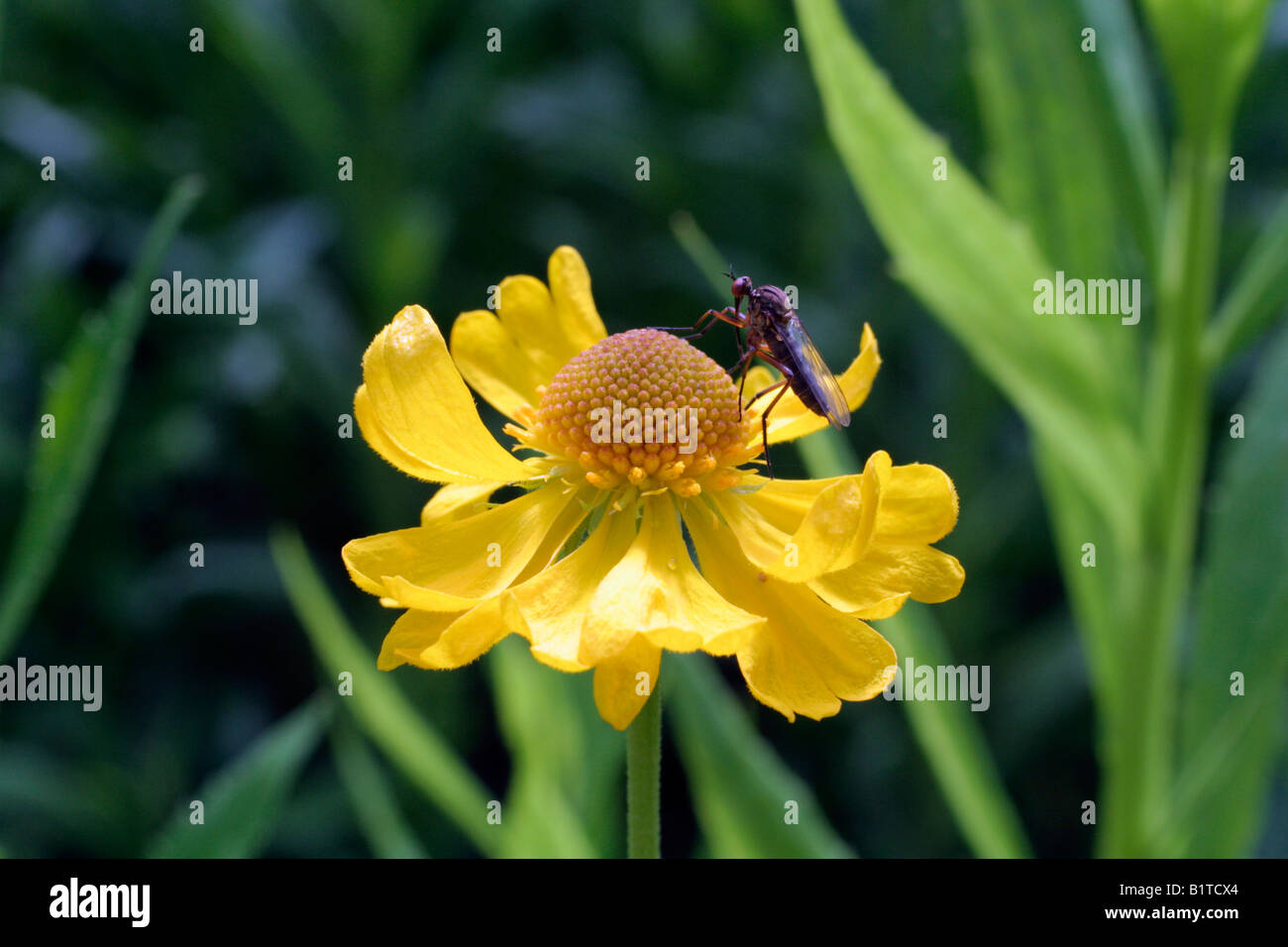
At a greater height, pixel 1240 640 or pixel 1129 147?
pixel 1129 147

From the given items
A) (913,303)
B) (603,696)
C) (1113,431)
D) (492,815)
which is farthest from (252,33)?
(603,696)

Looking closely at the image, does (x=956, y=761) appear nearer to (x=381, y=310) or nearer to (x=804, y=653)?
(x=804, y=653)

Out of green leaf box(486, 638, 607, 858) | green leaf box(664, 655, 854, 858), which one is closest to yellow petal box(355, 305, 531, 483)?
green leaf box(664, 655, 854, 858)

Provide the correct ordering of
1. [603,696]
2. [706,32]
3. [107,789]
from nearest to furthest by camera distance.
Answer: [603,696]
[107,789]
[706,32]

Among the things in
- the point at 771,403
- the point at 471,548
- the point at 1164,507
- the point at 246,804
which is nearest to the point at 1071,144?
the point at 1164,507

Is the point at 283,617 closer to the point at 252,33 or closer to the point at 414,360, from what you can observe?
the point at 252,33

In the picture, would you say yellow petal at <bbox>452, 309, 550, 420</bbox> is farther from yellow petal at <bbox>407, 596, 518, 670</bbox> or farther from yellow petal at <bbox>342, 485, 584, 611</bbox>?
yellow petal at <bbox>407, 596, 518, 670</bbox>
